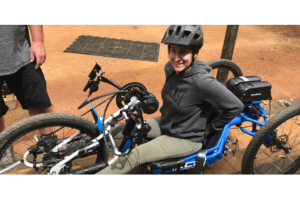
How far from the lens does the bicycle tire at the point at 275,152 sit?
203cm

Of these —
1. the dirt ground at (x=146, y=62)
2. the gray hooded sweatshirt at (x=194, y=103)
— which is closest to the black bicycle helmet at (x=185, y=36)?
the gray hooded sweatshirt at (x=194, y=103)

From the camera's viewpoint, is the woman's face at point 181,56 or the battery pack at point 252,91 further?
the battery pack at point 252,91

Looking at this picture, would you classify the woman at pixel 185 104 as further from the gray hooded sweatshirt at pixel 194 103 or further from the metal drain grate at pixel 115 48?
the metal drain grate at pixel 115 48

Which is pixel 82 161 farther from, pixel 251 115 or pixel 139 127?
pixel 251 115

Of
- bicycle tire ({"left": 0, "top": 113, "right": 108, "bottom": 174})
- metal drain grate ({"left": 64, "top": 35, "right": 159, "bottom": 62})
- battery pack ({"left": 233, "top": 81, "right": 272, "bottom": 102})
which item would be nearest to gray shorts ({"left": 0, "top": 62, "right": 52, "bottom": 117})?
bicycle tire ({"left": 0, "top": 113, "right": 108, "bottom": 174})

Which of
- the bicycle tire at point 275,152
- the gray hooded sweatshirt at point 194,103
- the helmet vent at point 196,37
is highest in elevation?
the helmet vent at point 196,37

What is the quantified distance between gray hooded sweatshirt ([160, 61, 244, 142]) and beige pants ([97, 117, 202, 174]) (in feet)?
0.22

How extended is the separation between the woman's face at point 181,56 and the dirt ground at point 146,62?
5.55 feet

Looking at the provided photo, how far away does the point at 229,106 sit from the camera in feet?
5.97

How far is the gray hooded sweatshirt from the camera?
1.82 m

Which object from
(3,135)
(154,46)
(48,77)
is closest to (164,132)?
(3,135)

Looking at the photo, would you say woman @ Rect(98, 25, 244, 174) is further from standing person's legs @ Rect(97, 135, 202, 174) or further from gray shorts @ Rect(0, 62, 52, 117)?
gray shorts @ Rect(0, 62, 52, 117)

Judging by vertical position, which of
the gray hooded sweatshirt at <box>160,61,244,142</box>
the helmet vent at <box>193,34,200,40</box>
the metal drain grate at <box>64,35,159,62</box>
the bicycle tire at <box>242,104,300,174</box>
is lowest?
the bicycle tire at <box>242,104,300,174</box>

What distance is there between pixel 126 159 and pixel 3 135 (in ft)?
3.26
